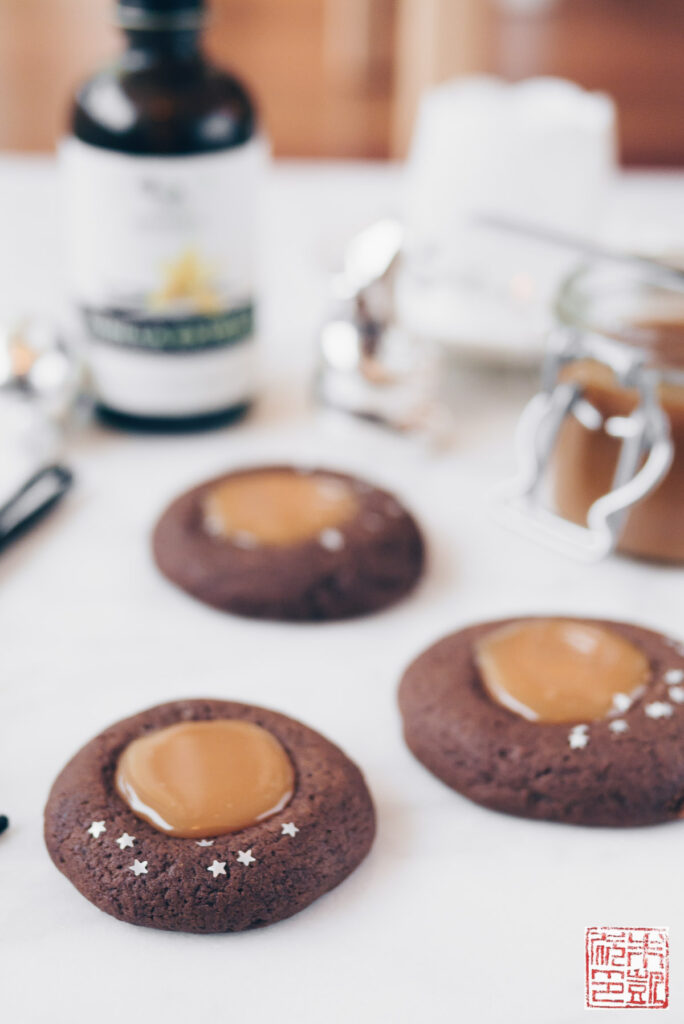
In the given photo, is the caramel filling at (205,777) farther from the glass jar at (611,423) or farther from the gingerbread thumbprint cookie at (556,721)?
the glass jar at (611,423)

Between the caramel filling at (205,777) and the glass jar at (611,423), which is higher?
the glass jar at (611,423)

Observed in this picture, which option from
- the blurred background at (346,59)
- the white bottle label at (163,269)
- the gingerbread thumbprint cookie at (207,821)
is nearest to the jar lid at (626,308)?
the white bottle label at (163,269)

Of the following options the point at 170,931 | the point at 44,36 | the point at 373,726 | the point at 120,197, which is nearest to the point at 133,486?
the point at 120,197

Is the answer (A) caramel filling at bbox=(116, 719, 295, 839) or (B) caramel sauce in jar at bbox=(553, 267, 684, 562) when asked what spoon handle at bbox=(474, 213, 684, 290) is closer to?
(B) caramel sauce in jar at bbox=(553, 267, 684, 562)

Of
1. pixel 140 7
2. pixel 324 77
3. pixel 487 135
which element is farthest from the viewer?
pixel 324 77

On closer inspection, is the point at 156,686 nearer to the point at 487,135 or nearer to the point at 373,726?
the point at 373,726

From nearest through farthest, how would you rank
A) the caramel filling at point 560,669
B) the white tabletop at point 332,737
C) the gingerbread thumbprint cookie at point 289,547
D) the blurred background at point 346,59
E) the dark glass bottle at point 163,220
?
1. the white tabletop at point 332,737
2. the caramel filling at point 560,669
3. the gingerbread thumbprint cookie at point 289,547
4. the dark glass bottle at point 163,220
5. the blurred background at point 346,59
